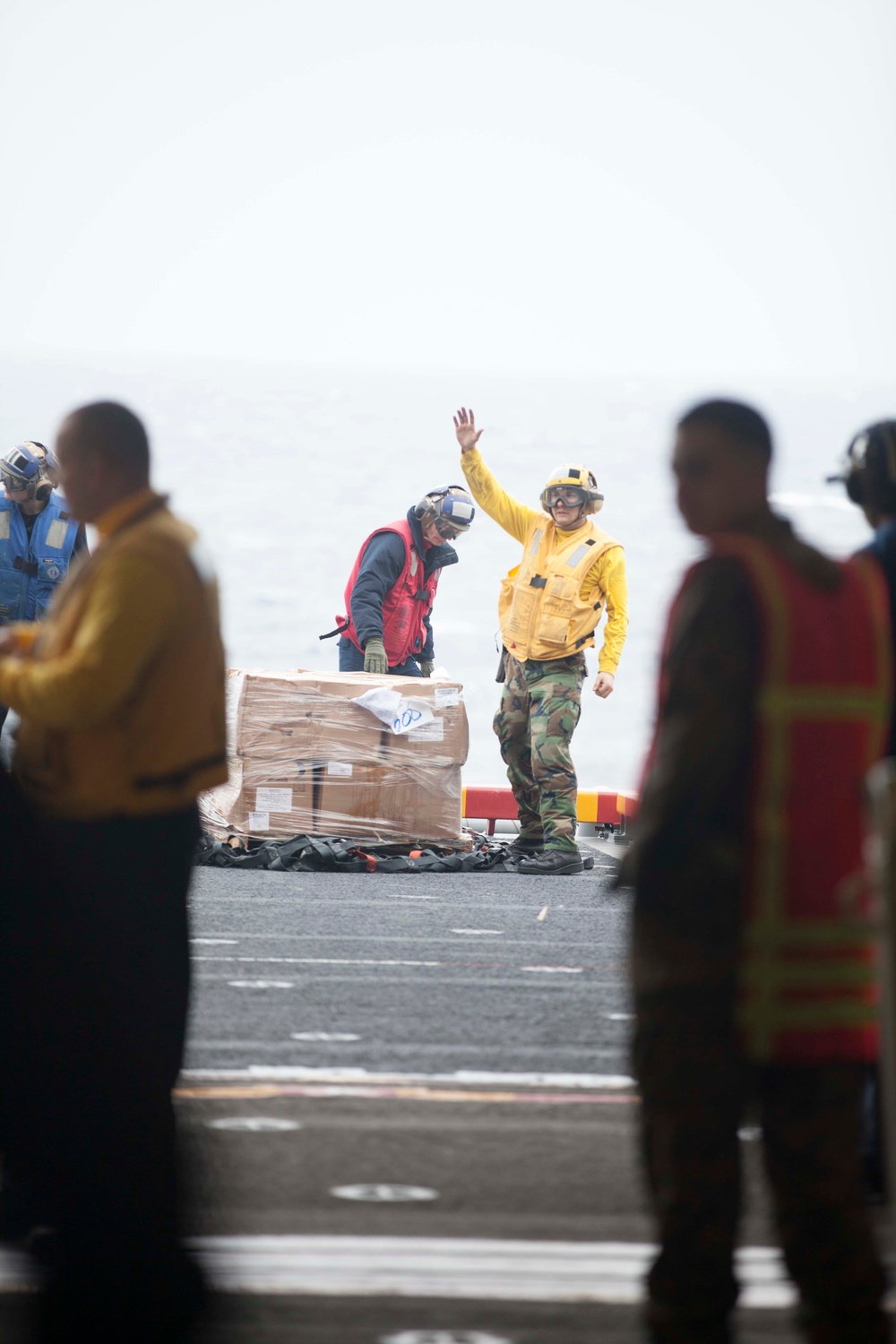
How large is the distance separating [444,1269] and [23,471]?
17.6 ft

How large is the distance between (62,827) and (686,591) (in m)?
1.22

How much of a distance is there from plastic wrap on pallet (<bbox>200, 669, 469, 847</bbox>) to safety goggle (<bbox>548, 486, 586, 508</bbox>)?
4.49 feet

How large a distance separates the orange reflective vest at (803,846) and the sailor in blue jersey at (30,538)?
5.69 m

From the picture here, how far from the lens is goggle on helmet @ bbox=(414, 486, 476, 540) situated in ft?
32.7

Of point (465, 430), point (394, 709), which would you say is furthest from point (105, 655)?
point (394, 709)

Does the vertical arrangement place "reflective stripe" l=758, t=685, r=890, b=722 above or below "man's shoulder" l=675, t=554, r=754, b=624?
below

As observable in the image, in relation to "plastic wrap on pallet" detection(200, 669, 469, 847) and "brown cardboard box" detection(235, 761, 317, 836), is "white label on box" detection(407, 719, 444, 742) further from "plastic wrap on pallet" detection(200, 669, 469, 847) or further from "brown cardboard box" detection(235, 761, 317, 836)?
"brown cardboard box" detection(235, 761, 317, 836)

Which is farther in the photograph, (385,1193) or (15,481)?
(15,481)

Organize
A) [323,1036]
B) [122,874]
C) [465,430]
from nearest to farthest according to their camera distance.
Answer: [122,874] < [323,1036] < [465,430]

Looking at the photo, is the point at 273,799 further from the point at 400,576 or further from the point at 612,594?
the point at 612,594

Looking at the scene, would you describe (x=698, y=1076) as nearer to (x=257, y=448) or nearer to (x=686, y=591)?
(x=686, y=591)

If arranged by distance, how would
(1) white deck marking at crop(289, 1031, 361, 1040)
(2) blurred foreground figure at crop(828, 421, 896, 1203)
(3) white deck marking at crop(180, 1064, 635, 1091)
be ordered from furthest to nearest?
(1) white deck marking at crop(289, 1031, 361, 1040)
(3) white deck marking at crop(180, 1064, 635, 1091)
(2) blurred foreground figure at crop(828, 421, 896, 1203)

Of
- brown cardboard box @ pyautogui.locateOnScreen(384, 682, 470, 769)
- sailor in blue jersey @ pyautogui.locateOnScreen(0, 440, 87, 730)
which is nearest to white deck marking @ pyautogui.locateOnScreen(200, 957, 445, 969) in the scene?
sailor in blue jersey @ pyautogui.locateOnScreen(0, 440, 87, 730)

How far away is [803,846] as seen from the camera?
227 centimetres
